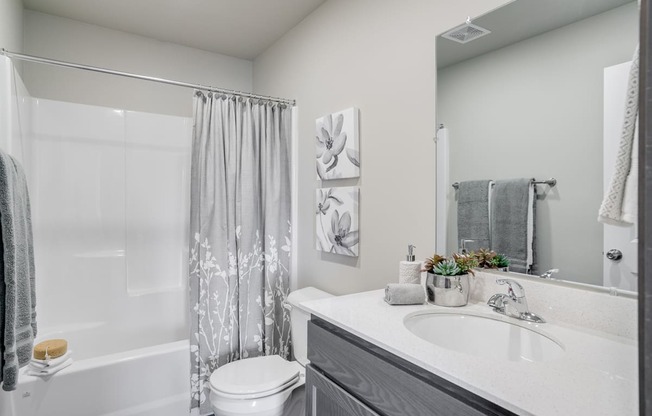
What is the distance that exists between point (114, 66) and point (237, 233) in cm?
165

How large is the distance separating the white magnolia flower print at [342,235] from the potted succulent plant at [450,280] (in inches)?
24.4

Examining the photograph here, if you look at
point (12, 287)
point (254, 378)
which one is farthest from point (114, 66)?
point (254, 378)

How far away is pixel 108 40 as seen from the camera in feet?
8.44

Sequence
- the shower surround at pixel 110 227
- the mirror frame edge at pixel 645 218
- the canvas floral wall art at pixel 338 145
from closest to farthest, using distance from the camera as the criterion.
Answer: the mirror frame edge at pixel 645 218, the canvas floral wall art at pixel 338 145, the shower surround at pixel 110 227

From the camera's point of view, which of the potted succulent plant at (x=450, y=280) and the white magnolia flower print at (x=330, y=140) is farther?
the white magnolia flower print at (x=330, y=140)

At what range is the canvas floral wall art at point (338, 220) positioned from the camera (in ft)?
6.12

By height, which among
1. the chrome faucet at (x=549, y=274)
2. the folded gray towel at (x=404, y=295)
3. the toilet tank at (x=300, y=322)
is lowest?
the toilet tank at (x=300, y=322)

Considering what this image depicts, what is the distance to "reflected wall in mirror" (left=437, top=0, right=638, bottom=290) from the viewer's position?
0.99 m

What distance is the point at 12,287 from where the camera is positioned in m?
1.12

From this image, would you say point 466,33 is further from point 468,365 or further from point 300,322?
point 300,322

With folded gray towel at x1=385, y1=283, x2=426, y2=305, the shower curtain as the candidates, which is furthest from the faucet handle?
the shower curtain

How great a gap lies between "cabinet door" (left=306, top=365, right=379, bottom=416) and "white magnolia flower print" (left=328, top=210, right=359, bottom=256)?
2.61ft

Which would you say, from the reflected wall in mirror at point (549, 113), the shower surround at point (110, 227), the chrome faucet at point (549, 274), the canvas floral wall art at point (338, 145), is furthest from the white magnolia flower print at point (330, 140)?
the shower surround at point (110, 227)

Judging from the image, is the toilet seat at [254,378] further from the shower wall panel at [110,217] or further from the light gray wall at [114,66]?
the light gray wall at [114,66]
